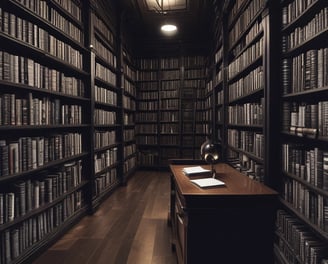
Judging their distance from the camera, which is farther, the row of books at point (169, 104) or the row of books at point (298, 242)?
the row of books at point (169, 104)

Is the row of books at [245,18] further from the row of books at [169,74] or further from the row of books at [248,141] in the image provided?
the row of books at [169,74]

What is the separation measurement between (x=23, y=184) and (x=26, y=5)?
1376mm

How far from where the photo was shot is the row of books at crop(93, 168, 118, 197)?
323 cm

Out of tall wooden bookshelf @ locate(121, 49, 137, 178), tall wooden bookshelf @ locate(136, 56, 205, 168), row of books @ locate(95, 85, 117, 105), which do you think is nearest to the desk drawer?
row of books @ locate(95, 85, 117, 105)

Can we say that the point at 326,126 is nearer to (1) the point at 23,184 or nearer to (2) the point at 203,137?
(1) the point at 23,184

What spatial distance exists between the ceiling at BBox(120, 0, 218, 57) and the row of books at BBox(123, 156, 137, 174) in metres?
2.65

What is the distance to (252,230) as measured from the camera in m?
1.31

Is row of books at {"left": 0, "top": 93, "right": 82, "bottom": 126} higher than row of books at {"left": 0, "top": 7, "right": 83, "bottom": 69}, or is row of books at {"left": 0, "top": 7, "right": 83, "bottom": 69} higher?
row of books at {"left": 0, "top": 7, "right": 83, "bottom": 69}

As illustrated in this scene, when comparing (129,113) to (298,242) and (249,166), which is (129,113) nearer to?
(249,166)

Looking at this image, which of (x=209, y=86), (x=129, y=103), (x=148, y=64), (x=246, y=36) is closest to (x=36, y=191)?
(x=246, y=36)

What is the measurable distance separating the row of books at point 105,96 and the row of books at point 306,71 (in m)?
2.39

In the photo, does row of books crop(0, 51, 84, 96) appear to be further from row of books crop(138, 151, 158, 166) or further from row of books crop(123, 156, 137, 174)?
row of books crop(138, 151, 158, 166)

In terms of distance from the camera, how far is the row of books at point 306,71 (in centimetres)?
132

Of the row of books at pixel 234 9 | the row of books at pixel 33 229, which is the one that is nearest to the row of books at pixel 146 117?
the row of books at pixel 234 9
